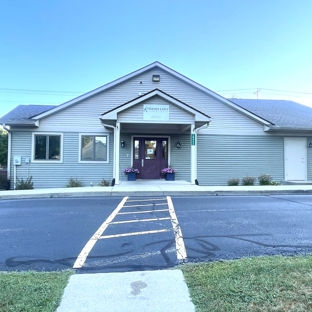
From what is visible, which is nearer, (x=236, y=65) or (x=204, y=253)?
(x=204, y=253)

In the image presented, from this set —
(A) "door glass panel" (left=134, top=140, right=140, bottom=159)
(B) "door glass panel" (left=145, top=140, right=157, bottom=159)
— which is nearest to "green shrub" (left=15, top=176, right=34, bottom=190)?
(A) "door glass panel" (left=134, top=140, right=140, bottom=159)

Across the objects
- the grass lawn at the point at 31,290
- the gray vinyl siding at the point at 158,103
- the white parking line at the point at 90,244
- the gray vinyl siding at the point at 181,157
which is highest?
the gray vinyl siding at the point at 158,103

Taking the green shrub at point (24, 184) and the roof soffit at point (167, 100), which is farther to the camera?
the green shrub at point (24, 184)

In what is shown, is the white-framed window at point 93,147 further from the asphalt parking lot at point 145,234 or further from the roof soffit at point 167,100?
the asphalt parking lot at point 145,234

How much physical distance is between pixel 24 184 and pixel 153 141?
23.6 ft

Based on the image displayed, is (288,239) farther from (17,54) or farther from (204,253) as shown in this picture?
(17,54)

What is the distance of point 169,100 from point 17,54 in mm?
17627

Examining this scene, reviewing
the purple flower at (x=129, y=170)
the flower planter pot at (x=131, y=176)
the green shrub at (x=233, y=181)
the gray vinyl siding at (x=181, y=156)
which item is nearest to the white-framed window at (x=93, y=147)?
the purple flower at (x=129, y=170)

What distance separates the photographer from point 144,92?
47.3 feet

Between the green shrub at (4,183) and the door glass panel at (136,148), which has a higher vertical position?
the door glass panel at (136,148)

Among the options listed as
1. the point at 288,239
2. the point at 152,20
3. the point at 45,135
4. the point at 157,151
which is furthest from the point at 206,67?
the point at 288,239

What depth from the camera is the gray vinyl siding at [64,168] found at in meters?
13.1

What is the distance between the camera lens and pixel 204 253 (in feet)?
12.6

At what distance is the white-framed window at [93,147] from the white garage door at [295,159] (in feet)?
35.1
